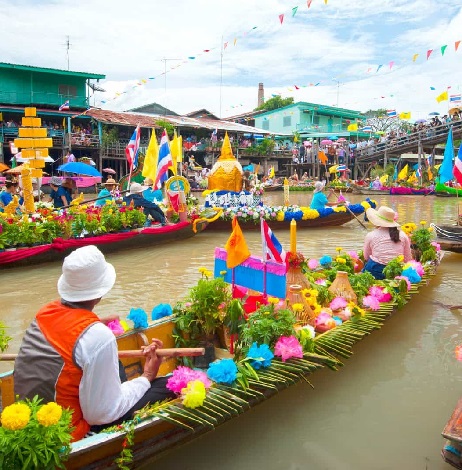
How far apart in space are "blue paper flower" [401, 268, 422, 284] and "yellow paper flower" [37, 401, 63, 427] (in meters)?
4.84

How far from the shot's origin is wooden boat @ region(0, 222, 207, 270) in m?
9.00

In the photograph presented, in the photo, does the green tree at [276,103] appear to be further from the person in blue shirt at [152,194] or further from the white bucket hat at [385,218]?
the white bucket hat at [385,218]

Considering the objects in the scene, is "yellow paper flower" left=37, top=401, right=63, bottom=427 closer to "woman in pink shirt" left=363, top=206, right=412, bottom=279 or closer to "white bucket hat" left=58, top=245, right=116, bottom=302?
"white bucket hat" left=58, top=245, right=116, bottom=302

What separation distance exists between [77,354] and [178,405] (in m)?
0.86

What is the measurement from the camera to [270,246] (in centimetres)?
454

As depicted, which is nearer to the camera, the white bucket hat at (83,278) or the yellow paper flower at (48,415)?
the yellow paper flower at (48,415)

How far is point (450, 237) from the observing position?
32.2ft

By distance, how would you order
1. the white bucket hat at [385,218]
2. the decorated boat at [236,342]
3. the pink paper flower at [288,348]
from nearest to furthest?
the decorated boat at [236,342]
the pink paper flower at [288,348]
the white bucket hat at [385,218]

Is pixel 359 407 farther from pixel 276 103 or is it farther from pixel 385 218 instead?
pixel 276 103

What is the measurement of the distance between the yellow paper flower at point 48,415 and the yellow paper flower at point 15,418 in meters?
0.07

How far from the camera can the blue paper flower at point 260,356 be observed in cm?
365

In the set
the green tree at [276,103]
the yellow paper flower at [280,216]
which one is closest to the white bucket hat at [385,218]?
the yellow paper flower at [280,216]

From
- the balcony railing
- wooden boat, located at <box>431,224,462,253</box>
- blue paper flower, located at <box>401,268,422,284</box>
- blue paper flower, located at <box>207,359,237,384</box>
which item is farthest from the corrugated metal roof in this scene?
blue paper flower, located at <box>207,359,237,384</box>

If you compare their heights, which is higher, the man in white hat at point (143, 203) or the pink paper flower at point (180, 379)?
the man in white hat at point (143, 203)
